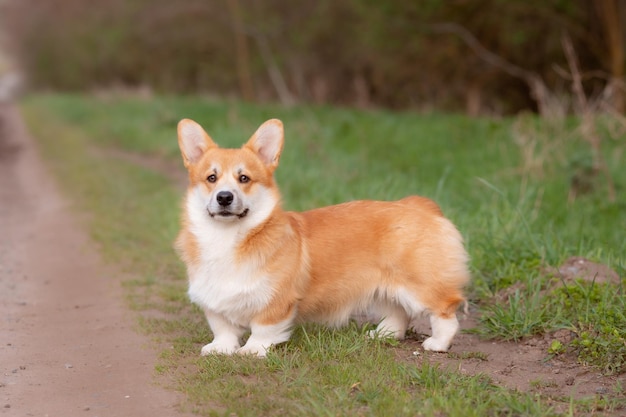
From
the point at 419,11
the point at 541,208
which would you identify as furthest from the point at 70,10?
the point at 541,208

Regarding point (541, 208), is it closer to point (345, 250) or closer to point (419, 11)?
point (345, 250)

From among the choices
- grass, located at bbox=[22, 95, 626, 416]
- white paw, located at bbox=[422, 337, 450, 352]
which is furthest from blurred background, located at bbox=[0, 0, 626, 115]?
white paw, located at bbox=[422, 337, 450, 352]

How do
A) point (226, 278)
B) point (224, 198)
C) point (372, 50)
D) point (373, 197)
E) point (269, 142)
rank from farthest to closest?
point (372, 50) < point (373, 197) < point (269, 142) < point (226, 278) < point (224, 198)

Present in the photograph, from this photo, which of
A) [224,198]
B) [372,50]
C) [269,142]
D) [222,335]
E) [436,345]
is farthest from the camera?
[372,50]

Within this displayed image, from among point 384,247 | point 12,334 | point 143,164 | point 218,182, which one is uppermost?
point 218,182

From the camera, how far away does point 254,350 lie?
4555 millimetres

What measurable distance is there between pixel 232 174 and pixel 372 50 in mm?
15752

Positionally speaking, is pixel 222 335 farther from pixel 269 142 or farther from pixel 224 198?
pixel 269 142

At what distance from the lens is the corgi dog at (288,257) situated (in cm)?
455

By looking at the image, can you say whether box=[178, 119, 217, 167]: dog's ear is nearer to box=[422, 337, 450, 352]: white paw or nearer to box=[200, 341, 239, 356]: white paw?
box=[200, 341, 239, 356]: white paw

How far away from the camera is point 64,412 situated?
388cm

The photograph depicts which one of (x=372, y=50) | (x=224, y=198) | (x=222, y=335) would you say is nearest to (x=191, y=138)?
(x=224, y=198)

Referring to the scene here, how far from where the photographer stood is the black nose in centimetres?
441

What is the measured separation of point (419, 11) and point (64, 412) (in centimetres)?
1414
